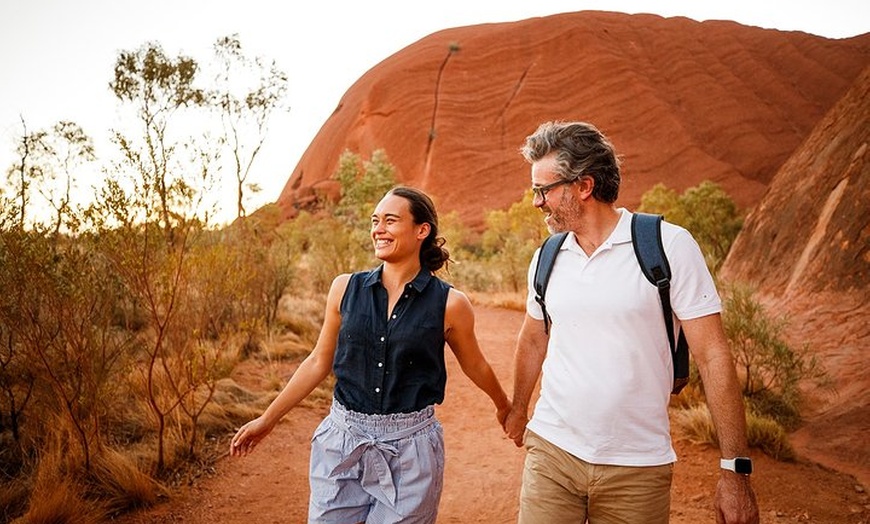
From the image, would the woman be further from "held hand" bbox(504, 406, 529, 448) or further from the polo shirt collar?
the polo shirt collar

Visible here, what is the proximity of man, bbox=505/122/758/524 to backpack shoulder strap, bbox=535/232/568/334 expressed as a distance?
1.0 inches

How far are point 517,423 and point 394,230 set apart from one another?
970 mm

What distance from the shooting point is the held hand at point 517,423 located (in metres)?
2.60

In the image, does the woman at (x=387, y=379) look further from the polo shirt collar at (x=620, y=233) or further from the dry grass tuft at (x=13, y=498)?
the dry grass tuft at (x=13, y=498)

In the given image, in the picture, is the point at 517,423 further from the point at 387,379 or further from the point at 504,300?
the point at 504,300

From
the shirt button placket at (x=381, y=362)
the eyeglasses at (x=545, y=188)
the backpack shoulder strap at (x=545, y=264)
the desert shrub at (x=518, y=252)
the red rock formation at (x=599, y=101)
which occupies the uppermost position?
the red rock formation at (x=599, y=101)

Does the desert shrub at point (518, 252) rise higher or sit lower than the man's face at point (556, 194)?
higher

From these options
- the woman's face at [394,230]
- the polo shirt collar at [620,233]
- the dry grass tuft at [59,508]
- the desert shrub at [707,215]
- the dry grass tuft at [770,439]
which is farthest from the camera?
the desert shrub at [707,215]

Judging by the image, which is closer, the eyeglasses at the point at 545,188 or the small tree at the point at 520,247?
the eyeglasses at the point at 545,188

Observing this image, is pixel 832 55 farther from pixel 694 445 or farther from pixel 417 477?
pixel 417 477

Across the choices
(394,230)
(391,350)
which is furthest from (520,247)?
(391,350)

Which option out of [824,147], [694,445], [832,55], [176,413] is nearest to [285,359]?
[176,413]

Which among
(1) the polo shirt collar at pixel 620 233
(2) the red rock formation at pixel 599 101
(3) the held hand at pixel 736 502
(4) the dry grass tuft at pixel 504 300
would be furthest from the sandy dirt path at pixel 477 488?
(2) the red rock formation at pixel 599 101

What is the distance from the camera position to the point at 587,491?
203cm
